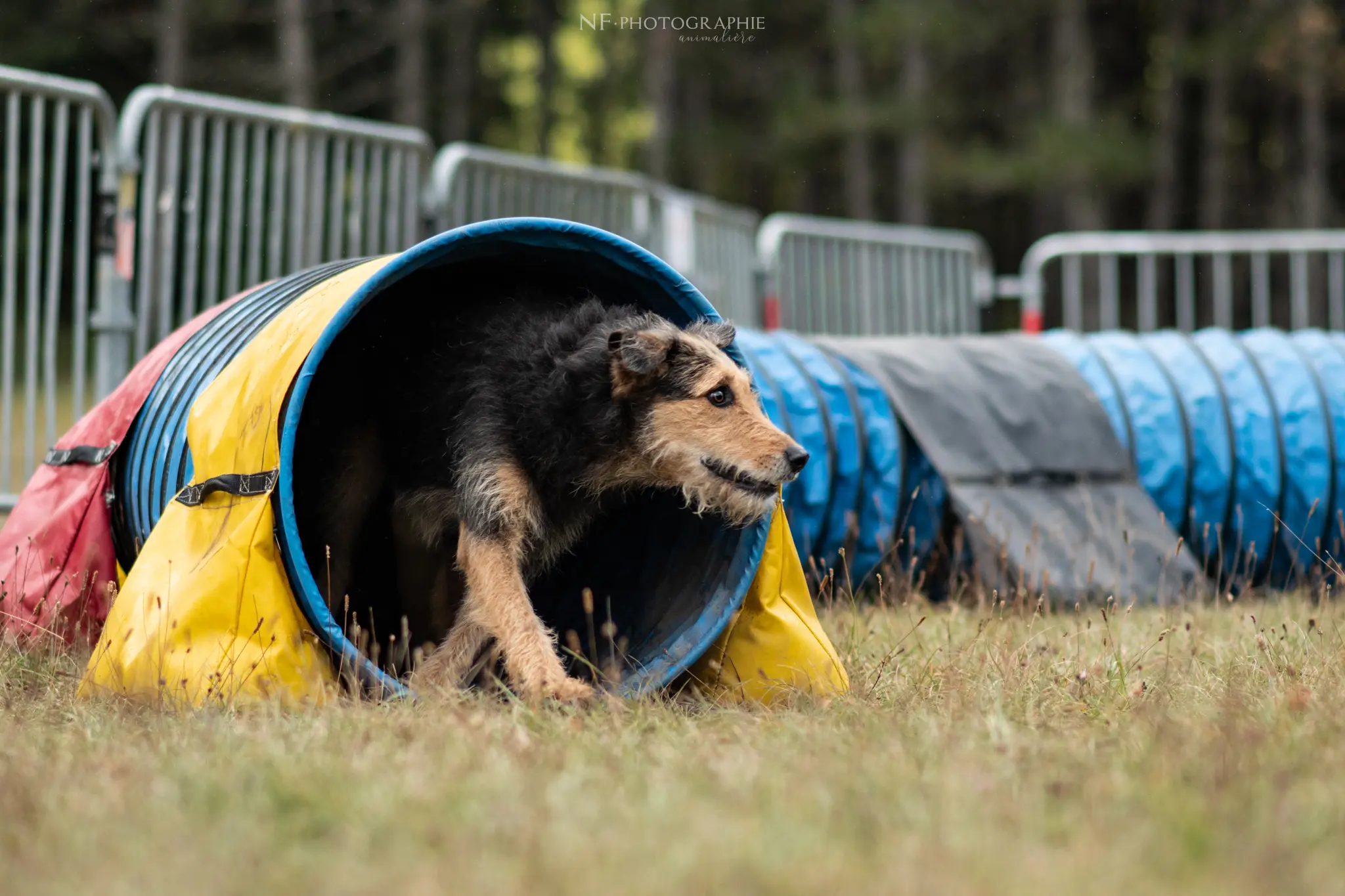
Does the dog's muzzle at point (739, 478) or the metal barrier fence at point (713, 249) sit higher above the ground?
the metal barrier fence at point (713, 249)

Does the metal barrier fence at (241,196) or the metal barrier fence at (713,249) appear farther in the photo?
the metal barrier fence at (713,249)

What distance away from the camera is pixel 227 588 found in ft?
12.0

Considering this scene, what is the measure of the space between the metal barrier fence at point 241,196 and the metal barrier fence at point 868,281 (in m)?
3.60

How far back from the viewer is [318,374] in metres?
4.84

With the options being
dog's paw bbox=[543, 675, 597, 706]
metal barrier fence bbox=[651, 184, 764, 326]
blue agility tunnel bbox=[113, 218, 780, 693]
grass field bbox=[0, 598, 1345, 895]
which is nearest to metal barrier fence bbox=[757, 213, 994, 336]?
metal barrier fence bbox=[651, 184, 764, 326]

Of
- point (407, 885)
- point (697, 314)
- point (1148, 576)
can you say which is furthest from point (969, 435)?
point (407, 885)

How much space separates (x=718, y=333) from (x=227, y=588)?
164 cm

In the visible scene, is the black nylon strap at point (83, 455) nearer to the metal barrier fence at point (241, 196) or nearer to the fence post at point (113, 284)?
the fence post at point (113, 284)

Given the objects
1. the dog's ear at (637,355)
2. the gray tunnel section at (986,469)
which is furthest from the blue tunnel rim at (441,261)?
the gray tunnel section at (986,469)

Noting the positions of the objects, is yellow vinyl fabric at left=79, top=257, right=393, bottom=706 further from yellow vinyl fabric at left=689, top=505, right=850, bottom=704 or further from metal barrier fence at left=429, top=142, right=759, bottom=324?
metal barrier fence at left=429, top=142, right=759, bottom=324

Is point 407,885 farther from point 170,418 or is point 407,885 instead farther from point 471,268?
point 471,268

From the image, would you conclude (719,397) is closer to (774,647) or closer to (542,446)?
(542,446)

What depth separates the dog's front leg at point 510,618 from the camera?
3.71 meters

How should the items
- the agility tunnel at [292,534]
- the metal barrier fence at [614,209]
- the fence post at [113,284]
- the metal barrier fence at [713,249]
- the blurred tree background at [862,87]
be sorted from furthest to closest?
the blurred tree background at [862,87], the metal barrier fence at [713,249], the metal barrier fence at [614,209], the fence post at [113,284], the agility tunnel at [292,534]
